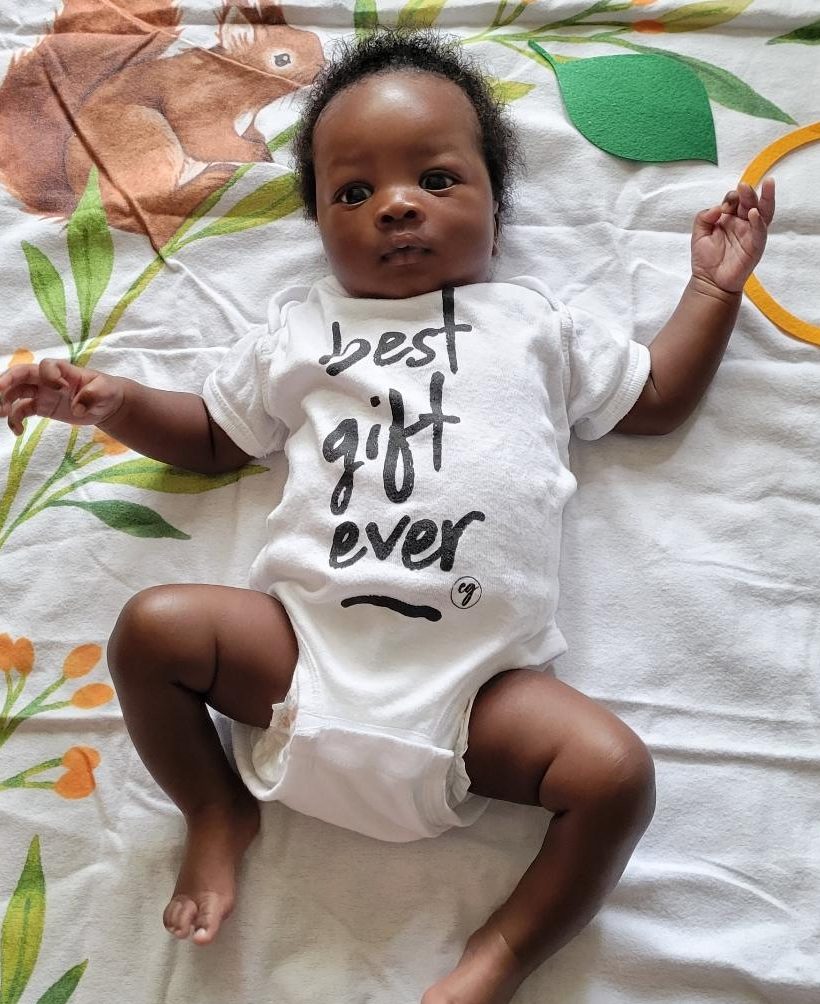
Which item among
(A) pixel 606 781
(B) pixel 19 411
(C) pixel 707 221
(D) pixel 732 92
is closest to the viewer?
(A) pixel 606 781

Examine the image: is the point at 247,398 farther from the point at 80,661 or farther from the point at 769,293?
the point at 769,293

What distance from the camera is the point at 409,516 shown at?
919mm

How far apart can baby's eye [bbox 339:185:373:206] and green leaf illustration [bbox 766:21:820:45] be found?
1.71 ft

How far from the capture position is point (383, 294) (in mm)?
1031

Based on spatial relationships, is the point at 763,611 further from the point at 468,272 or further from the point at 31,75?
the point at 31,75

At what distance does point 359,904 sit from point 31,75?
100 cm

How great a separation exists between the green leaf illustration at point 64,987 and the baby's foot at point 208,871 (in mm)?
96

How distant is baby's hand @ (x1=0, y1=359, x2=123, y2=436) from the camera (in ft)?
3.16

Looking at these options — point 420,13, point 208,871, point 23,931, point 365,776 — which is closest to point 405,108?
point 420,13

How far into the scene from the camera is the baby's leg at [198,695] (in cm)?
91

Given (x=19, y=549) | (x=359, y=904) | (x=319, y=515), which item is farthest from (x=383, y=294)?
(x=359, y=904)

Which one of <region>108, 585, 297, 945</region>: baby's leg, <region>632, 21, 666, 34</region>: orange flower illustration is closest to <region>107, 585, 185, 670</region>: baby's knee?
<region>108, 585, 297, 945</region>: baby's leg

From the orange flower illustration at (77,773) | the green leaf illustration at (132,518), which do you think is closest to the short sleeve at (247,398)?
the green leaf illustration at (132,518)

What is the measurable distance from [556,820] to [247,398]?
49 cm
